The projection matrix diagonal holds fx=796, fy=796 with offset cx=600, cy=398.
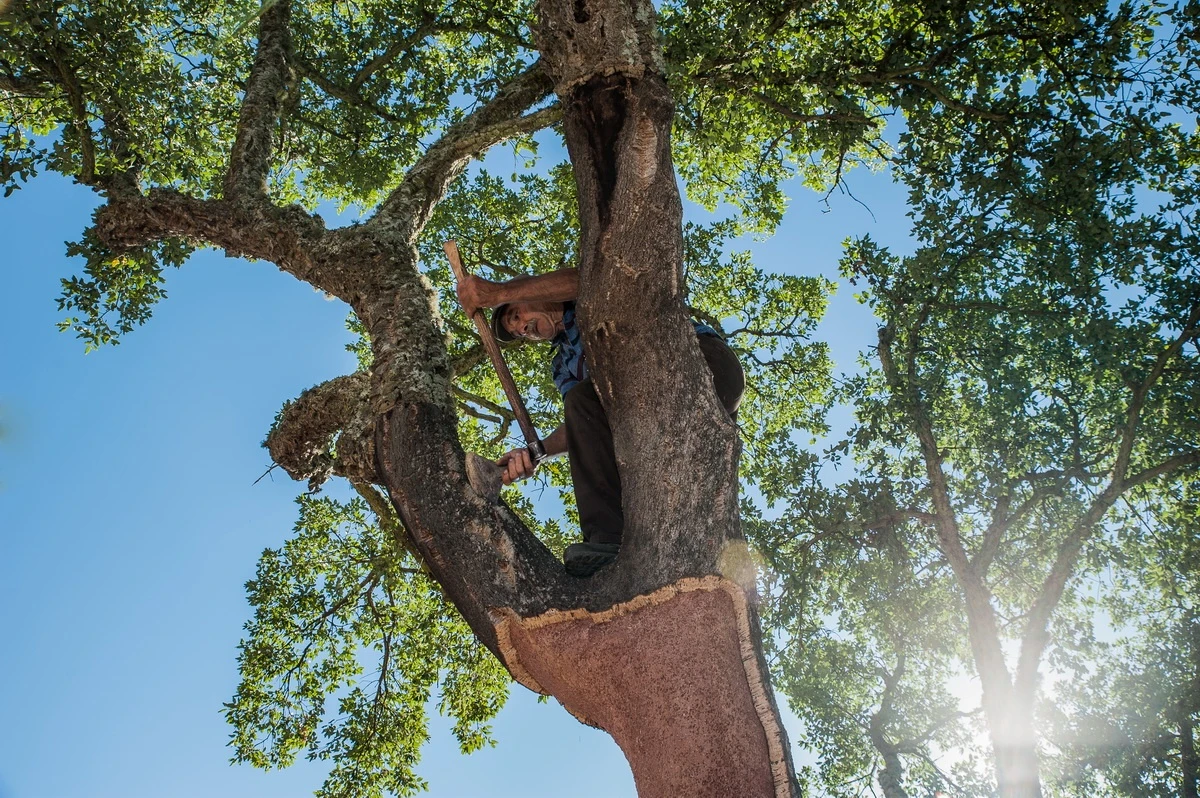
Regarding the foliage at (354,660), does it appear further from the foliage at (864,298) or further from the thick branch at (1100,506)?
the thick branch at (1100,506)

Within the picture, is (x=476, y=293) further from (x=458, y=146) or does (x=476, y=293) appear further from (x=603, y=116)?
(x=458, y=146)

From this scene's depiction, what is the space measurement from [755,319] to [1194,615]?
5.39 meters

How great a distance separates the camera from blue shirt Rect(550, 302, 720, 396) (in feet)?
13.7

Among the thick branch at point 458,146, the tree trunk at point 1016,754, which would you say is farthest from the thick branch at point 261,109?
the tree trunk at point 1016,754

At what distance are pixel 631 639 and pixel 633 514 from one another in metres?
0.50

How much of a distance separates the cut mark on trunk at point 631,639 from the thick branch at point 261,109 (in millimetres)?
4140

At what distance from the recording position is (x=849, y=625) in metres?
8.60

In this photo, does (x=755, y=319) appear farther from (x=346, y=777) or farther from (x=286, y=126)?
(x=346, y=777)

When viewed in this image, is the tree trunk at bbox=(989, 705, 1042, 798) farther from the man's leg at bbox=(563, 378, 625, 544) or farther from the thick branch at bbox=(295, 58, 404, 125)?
the thick branch at bbox=(295, 58, 404, 125)

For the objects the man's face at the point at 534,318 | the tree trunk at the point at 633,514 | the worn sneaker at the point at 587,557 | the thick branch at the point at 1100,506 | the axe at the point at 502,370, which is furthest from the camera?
the thick branch at the point at 1100,506

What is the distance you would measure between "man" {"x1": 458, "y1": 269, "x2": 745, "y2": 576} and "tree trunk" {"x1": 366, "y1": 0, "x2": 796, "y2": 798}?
0.47 meters

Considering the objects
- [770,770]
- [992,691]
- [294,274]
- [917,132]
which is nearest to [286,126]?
[294,274]

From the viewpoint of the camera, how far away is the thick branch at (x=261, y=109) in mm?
5773

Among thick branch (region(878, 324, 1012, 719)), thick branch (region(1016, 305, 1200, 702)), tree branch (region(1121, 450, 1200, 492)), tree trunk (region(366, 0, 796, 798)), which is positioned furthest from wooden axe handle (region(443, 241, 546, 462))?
tree branch (region(1121, 450, 1200, 492))
